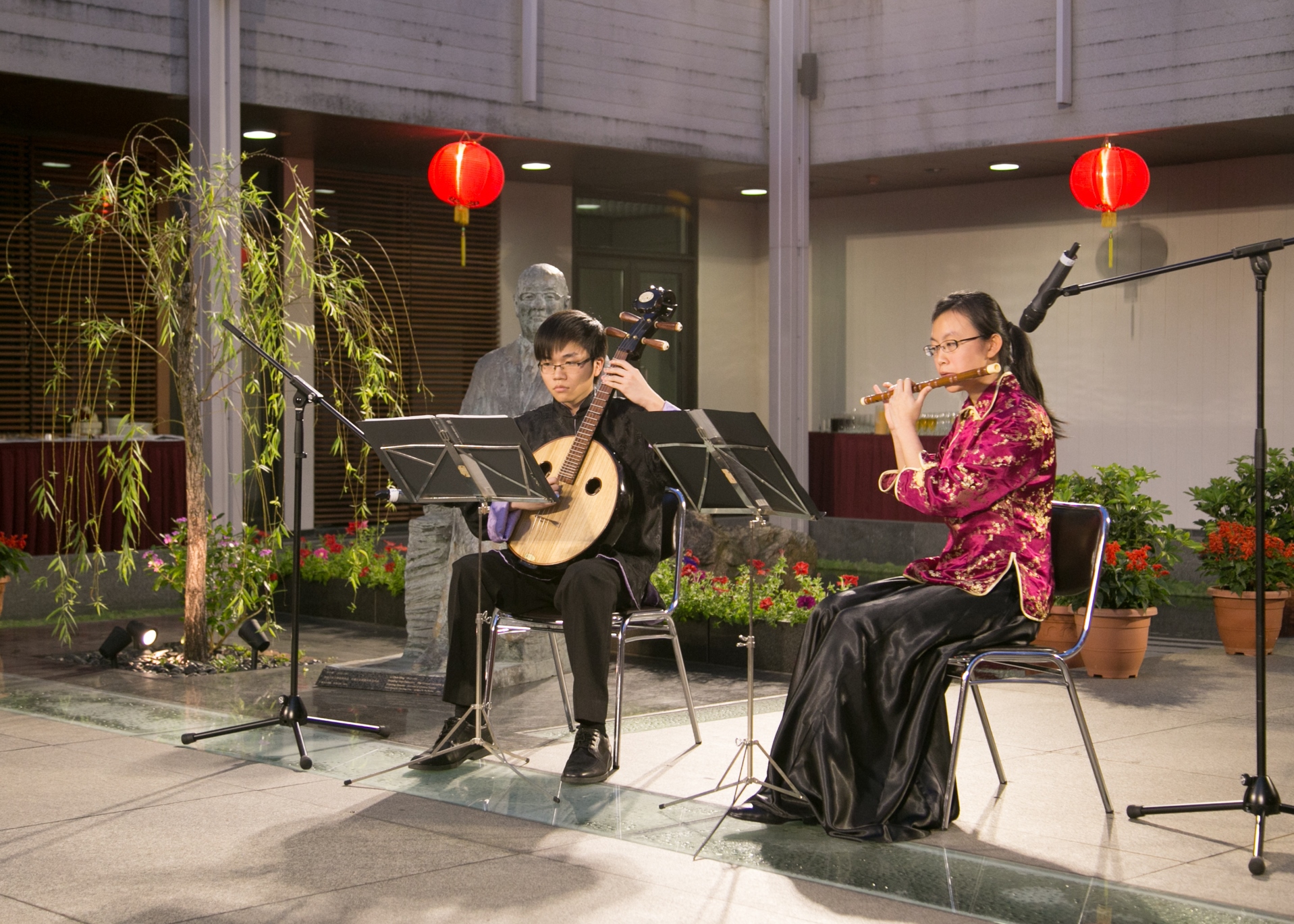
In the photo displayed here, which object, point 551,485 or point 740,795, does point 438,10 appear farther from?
point 740,795

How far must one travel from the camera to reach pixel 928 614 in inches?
158

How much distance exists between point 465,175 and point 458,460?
4.78 metres

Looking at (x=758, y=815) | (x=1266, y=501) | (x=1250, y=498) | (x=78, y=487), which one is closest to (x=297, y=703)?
(x=758, y=815)

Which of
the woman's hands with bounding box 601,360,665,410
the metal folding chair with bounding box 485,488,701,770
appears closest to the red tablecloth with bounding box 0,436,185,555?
the metal folding chair with bounding box 485,488,701,770

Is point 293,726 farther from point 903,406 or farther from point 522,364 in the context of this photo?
point 903,406

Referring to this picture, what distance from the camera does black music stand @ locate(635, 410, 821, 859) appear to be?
3.98m

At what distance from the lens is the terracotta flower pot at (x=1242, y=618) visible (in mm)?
7168

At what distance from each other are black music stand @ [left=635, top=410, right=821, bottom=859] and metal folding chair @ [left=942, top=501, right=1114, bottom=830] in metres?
0.51

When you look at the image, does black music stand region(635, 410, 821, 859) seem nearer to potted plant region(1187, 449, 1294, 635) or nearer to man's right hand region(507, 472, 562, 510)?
man's right hand region(507, 472, 562, 510)

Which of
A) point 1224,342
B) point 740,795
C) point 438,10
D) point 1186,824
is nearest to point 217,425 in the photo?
point 438,10

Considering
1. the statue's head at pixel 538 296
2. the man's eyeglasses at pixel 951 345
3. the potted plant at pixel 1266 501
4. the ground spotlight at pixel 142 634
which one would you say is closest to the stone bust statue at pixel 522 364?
the statue's head at pixel 538 296

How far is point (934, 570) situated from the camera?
4191 millimetres

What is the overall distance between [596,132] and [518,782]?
6597 mm

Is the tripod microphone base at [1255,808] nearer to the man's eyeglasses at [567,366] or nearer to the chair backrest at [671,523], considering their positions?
the chair backrest at [671,523]
